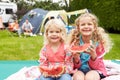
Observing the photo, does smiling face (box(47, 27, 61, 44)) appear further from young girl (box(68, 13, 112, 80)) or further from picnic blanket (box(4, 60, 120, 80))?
picnic blanket (box(4, 60, 120, 80))

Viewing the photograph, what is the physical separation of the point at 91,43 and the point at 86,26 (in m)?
0.22

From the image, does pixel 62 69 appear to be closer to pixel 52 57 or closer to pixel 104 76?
pixel 52 57

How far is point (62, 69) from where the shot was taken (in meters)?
3.73

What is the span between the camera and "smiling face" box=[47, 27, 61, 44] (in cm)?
383

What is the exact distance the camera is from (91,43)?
148 inches

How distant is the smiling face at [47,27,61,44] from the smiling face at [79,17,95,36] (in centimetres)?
26

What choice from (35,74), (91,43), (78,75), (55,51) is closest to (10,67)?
(35,74)

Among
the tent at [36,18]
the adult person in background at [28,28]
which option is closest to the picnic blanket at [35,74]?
the adult person in background at [28,28]

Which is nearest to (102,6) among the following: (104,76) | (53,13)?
(53,13)

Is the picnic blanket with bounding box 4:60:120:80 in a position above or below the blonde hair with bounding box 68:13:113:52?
below

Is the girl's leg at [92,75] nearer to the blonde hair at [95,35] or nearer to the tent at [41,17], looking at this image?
the blonde hair at [95,35]

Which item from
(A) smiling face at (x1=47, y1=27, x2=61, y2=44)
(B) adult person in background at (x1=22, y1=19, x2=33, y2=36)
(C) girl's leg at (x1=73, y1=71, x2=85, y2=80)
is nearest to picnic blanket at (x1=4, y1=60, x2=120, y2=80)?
(C) girl's leg at (x1=73, y1=71, x2=85, y2=80)

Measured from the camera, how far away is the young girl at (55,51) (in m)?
3.82

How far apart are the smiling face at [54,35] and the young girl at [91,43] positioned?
185mm
